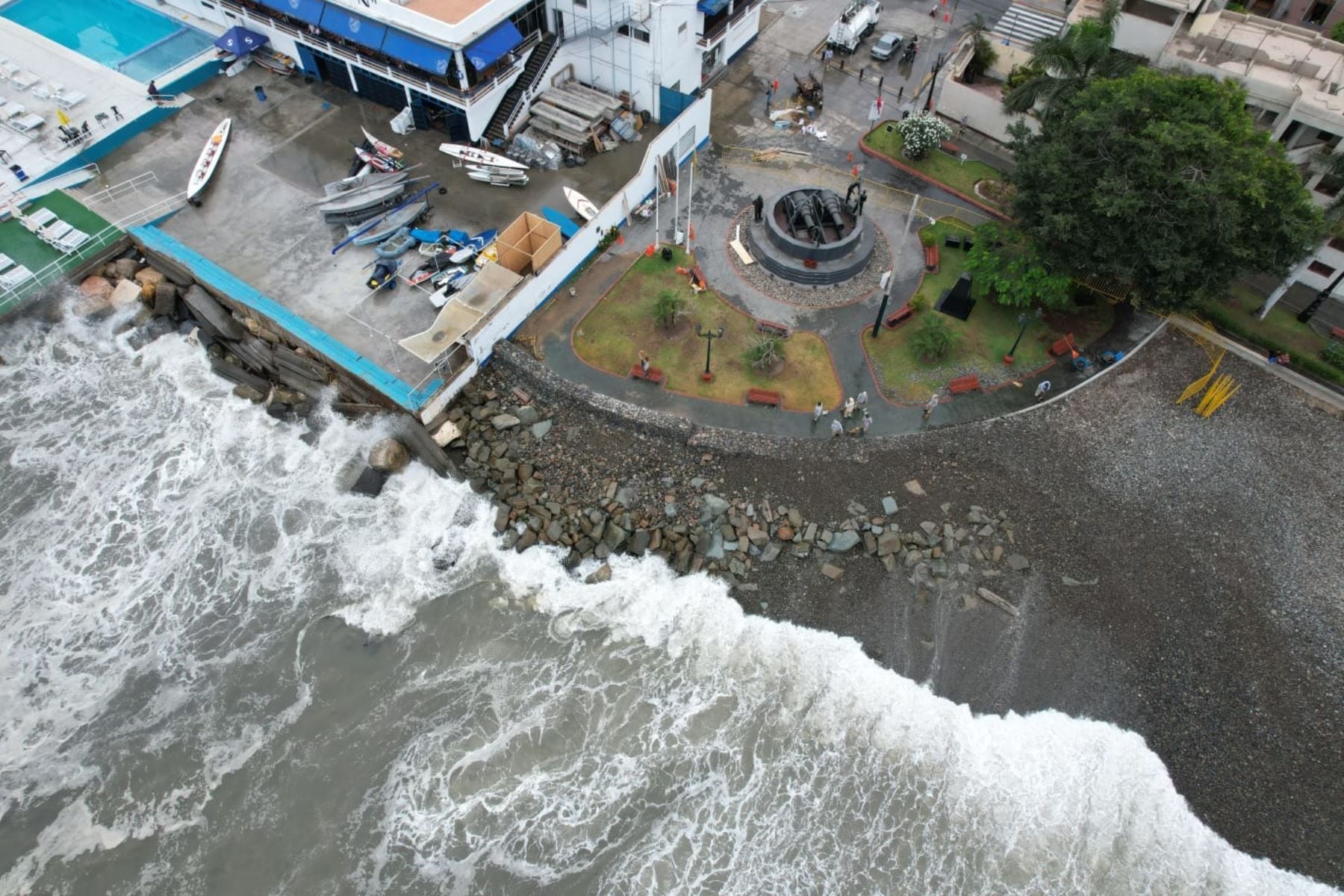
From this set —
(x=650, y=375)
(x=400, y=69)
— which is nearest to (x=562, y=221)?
(x=650, y=375)

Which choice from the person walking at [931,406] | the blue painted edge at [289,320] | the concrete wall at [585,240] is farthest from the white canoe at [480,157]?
the person walking at [931,406]

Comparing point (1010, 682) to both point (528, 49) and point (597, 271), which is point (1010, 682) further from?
point (528, 49)

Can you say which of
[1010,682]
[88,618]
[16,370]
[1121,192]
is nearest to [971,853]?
[1010,682]

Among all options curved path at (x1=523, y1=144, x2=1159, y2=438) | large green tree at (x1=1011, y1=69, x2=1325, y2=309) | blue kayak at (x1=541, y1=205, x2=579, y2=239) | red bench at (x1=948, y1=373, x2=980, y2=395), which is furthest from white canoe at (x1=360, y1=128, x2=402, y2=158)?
large green tree at (x1=1011, y1=69, x2=1325, y2=309)

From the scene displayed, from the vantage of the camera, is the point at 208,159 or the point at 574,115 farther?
the point at 574,115

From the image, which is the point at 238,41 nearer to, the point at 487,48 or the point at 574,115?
the point at 487,48

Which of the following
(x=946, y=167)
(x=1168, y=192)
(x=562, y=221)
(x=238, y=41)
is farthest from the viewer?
(x=238, y=41)
